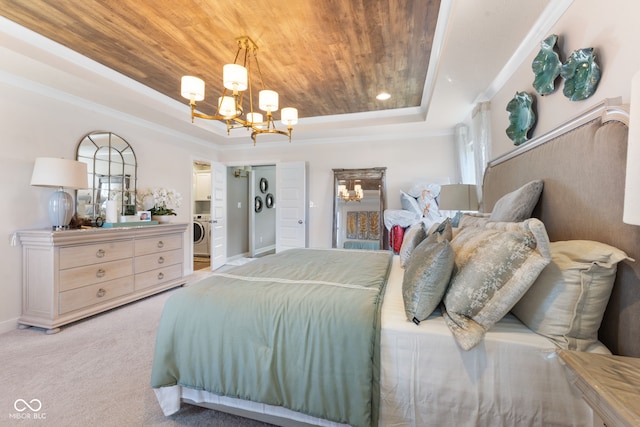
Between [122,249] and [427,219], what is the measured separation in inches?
159

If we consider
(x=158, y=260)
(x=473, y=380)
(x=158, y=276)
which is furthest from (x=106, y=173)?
(x=473, y=380)

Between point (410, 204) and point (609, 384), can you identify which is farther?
point (410, 204)

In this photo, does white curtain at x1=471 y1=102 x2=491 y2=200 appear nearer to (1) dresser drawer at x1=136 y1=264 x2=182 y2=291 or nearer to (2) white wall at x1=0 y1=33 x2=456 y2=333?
(2) white wall at x1=0 y1=33 x2=456 y2=333

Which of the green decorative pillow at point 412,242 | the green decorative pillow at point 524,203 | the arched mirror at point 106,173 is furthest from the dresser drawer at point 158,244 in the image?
the green decorative pillow at point 524,203

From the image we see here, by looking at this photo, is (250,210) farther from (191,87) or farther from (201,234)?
(191,87)

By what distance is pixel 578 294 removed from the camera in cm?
102

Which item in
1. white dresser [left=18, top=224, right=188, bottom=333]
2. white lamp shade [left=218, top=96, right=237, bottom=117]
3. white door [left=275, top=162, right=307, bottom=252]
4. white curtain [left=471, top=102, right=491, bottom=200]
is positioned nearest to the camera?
white lamp shade [left=218, top=96, right=237, bottom=117]

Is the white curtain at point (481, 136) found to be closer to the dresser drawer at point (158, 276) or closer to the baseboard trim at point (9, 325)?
the dresser drawer at point (158, 276)

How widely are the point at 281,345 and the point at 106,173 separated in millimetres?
3534

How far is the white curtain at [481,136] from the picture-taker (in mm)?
2865

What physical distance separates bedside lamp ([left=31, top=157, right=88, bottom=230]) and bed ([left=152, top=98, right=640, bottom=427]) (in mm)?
2242

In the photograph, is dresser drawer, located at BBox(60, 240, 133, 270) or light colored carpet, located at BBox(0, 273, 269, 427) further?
dresser drawer, located at BBox(60, 240, 133, 270)

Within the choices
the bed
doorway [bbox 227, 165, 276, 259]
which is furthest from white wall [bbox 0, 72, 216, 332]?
doorway [bbox 227, 165, 276, 259]

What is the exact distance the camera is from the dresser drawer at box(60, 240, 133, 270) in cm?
261
